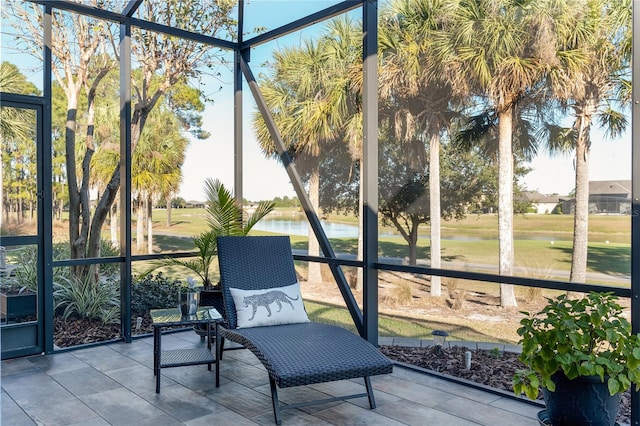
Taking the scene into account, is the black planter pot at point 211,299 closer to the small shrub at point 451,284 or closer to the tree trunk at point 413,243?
the tree trunk at point 413,243

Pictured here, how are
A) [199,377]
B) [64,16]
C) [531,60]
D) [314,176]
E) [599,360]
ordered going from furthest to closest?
[314,176], [64,16], [531,60], [199,377], [599,360]

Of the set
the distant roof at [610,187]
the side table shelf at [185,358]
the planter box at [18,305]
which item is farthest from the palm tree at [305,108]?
the planter box at [18,305]

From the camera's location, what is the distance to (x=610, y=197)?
3869 millimetres

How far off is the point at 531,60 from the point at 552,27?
0.29 m

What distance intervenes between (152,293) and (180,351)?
1.88 m

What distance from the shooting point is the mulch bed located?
13.6 ft

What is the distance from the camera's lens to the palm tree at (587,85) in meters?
3.90

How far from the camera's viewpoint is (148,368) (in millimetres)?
4211

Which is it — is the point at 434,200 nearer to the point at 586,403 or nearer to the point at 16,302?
the point at 586,403

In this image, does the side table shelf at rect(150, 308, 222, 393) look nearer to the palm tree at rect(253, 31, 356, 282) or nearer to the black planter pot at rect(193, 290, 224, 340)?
the black planter pot at rect(193, 290, 224, 340)

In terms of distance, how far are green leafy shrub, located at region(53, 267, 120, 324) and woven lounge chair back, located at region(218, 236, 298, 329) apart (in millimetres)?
1851

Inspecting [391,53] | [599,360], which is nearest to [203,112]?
[391,53]

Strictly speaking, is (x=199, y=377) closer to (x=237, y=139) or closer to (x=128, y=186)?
(x=128, y=186)

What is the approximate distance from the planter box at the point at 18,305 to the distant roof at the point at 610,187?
4.88 metres
